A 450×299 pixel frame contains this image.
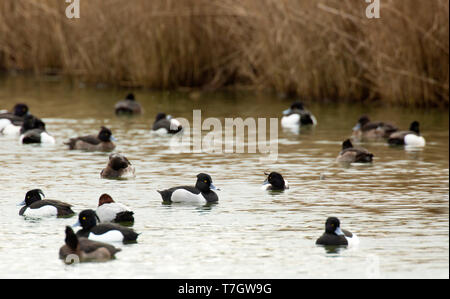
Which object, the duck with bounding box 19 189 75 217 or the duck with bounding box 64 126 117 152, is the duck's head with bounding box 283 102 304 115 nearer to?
the duck with bounding box 64 126 117 152

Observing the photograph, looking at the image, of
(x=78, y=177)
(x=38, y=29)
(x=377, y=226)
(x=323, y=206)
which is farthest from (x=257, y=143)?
(x=38, y=29)

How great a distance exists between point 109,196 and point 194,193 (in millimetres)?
1532

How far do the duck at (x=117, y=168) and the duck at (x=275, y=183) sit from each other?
2.39 m

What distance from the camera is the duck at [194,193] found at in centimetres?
1427

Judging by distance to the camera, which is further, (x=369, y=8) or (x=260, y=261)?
(x=369, y=8)

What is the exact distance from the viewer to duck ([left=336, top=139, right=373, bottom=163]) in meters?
18.1

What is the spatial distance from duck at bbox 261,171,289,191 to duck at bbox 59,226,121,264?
4.37 metres

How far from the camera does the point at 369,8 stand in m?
24.8

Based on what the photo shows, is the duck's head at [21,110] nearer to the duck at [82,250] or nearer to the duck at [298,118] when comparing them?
the duck at [298,118]

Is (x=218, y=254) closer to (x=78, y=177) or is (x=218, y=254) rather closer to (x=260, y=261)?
(x=260, y=261)

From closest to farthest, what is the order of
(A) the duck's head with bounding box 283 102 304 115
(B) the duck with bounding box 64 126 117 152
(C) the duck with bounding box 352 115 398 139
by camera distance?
(B) the duck with bounding box 64 126 117 152 → (C) the duck with bounding box 352 115 398 139 → (A) the duck's head with bounding box 283 102 304 115

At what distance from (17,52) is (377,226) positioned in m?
24.8

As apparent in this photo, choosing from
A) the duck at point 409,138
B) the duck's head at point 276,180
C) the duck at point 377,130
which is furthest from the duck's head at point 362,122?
the duck's head at point 276,180

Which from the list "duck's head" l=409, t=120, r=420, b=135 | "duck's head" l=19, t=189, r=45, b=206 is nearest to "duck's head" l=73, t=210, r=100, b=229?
"duck's head" l=19, t=189, r=45, b=206
